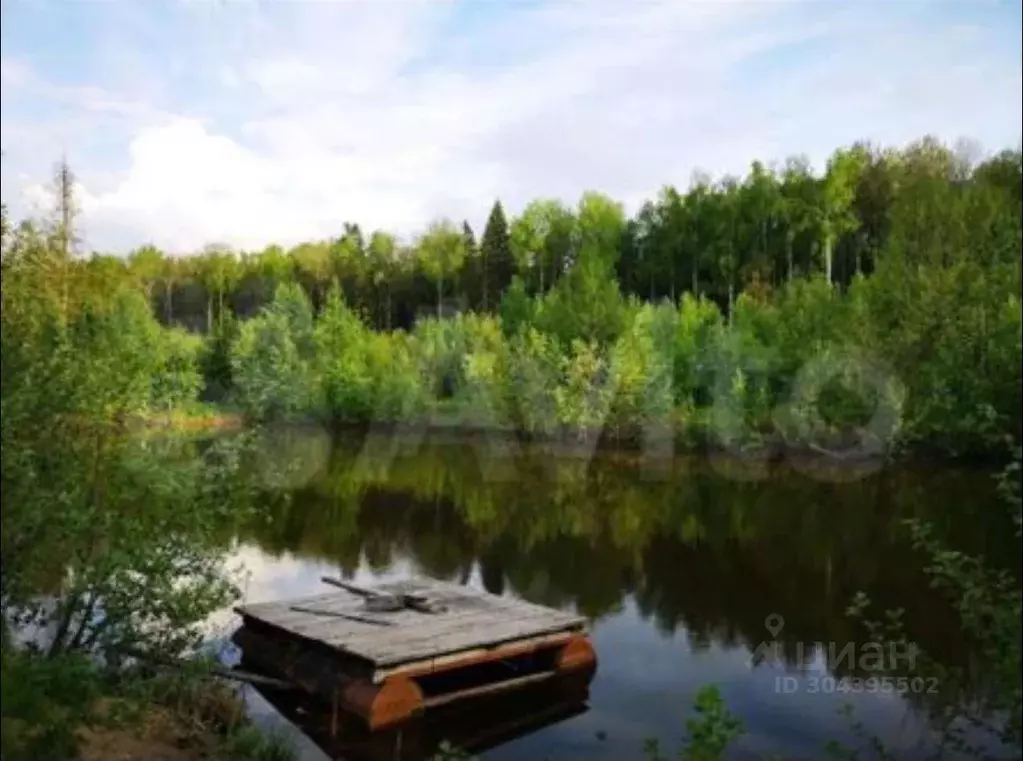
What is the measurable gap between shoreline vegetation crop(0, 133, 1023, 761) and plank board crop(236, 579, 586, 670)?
126 centimetres

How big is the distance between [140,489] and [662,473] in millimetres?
17880

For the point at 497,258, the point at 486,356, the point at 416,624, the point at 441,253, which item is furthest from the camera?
the point at 441,253

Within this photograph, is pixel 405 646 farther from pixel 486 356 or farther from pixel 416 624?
pixel 486 356

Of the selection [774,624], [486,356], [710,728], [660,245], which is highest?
[660,245]

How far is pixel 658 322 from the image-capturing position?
3041 centimetres

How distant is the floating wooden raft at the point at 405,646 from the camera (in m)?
9.21

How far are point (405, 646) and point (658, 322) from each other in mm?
21835

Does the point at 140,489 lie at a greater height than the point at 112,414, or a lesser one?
lesser

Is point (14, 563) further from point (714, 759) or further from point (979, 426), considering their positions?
point (979, 426)

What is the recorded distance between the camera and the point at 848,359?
2425 centimetres

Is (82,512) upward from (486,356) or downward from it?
downward

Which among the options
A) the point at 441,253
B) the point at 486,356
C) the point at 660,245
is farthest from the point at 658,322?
the point at 441,253

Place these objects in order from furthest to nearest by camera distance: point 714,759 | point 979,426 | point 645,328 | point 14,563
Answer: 1. point 645,328
2. point 14,563
3. point 714,759
4. point 979,426

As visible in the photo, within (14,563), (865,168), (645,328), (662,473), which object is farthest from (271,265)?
(14,563)
